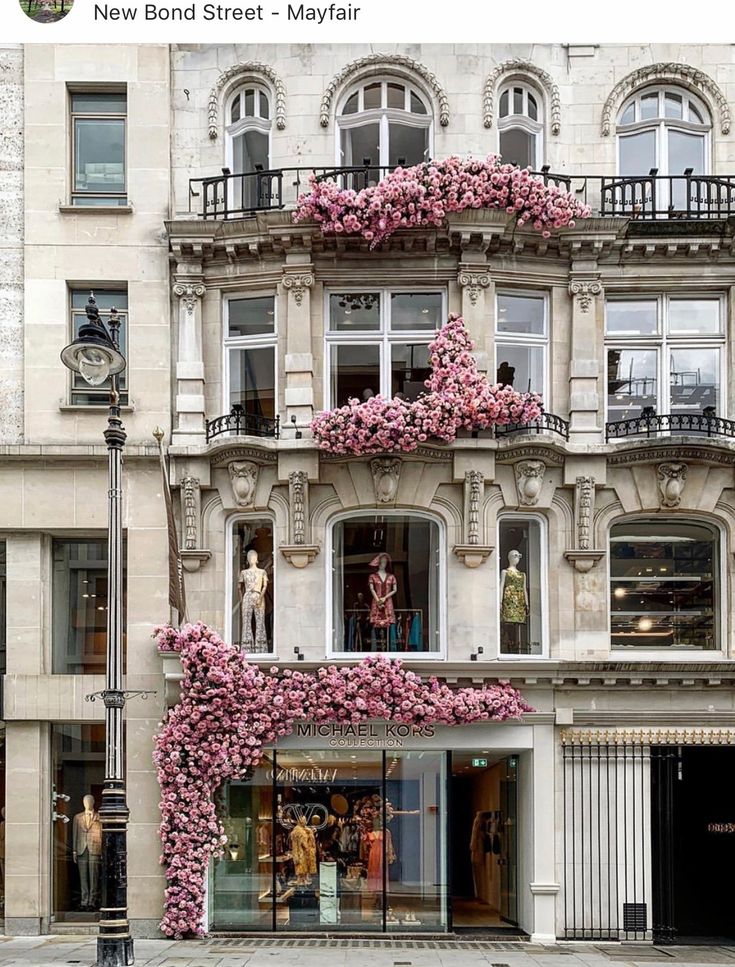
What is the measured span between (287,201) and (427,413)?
4756 millimetres

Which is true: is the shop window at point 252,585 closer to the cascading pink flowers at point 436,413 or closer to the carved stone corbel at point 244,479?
the carved stone corbel at point 244,479

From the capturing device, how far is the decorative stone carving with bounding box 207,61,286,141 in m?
22.5

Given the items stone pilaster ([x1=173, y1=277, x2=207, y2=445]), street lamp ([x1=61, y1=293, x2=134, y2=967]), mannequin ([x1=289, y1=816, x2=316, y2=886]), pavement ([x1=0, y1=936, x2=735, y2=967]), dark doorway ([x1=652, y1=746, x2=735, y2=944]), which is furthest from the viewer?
dark doorway ([x1=652, y1=746, x2=735, y2=944])

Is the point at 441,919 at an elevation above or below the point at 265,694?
below

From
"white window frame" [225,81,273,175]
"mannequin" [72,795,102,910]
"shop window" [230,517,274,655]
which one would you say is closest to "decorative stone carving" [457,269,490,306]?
"white window frame" [225,81,273,175]

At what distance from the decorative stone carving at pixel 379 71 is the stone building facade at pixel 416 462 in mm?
61

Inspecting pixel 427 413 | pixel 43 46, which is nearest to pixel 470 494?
pixel 427 413

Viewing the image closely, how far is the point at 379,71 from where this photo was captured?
74.4 ft

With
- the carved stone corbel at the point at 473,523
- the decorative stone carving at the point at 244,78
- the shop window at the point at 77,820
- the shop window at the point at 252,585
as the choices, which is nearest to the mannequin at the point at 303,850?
the shop window at the point at 252,585

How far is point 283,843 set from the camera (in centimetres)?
2145

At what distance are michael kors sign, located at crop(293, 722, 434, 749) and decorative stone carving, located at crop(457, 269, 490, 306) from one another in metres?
7.50

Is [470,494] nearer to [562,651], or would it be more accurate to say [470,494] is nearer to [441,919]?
[562,651]

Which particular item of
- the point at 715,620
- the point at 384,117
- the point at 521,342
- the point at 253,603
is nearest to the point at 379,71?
the point at 384,117

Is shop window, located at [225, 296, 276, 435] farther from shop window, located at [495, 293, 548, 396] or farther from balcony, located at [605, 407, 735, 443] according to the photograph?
balcony, located at [605, 407, 735, 443]
